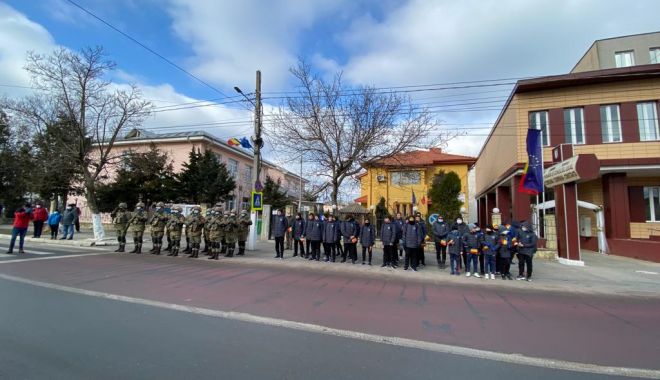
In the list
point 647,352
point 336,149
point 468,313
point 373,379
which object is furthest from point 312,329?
point 336,149

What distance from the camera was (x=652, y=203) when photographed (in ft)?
62.5

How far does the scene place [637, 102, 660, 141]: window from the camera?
60.4 feet

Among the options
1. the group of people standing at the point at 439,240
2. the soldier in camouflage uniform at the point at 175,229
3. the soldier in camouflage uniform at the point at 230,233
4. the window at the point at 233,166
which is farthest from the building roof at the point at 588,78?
the window at the point at 233,166

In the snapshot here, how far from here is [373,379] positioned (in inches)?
143

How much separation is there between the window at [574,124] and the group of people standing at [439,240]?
11.0m

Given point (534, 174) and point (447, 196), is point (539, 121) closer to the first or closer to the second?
point (534, 174)

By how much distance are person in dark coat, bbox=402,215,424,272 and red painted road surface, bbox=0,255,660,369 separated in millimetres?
1960

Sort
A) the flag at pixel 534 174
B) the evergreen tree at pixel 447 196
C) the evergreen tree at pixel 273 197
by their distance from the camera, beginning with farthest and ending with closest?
the evergreen tree at pixel 273 197, the evergreen tree at pixel 447 196, the flag at pixel 534 174

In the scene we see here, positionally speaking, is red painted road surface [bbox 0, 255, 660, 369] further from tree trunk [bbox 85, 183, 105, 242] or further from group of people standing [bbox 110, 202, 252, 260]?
tree trunk [bbox 85, 183, 105, 242]

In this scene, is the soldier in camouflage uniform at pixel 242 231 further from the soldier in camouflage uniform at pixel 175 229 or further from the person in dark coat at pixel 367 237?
the person in dark coat at pixel 367 237

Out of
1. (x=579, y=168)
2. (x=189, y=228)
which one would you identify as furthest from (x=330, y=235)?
(x=579, y=168)

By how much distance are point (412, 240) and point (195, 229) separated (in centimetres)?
793

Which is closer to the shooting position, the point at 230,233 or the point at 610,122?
the point at 230,233

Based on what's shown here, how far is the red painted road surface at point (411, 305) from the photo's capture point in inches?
199
